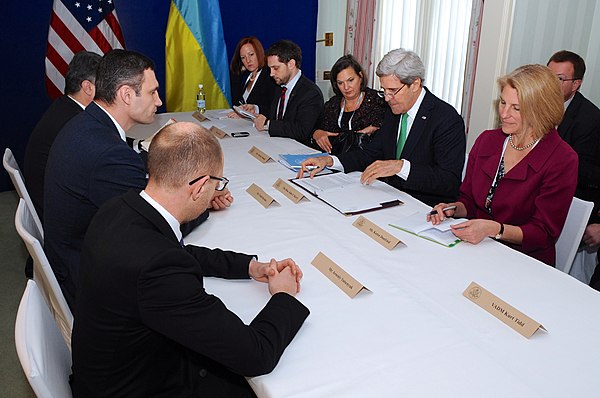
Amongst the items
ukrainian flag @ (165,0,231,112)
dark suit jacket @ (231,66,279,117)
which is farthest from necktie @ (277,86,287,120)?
ukrainian flag @ (165,0,231,112)

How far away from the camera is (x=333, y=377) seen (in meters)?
1.14

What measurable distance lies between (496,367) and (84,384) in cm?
103

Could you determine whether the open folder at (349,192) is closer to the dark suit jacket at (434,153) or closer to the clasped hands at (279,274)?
the dark suit jacket at (434,153)

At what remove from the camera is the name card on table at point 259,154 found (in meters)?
2.92

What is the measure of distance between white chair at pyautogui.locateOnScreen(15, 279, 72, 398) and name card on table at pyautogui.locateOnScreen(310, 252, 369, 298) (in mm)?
814

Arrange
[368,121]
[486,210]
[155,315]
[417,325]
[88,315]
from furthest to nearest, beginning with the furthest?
[368,121]
[486,210]
[417,325]
[88,315]
[155,315]

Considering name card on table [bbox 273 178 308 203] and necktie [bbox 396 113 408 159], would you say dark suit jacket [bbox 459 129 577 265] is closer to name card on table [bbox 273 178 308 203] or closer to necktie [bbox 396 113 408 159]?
necktie [bbox 396 113 408 159]

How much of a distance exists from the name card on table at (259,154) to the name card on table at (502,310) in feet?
5.46

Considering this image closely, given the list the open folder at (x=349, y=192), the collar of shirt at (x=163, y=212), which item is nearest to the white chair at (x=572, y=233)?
the open folder at (x=349, y=192)

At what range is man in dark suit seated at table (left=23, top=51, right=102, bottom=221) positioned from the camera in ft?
8.31

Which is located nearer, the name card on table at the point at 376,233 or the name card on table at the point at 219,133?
the name card on table at the point at 376,233

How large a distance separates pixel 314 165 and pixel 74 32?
308 centimetres

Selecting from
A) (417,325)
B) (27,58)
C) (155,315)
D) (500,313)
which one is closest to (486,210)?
(500,313)

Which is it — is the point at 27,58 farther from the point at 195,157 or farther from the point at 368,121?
the point at 195,157
